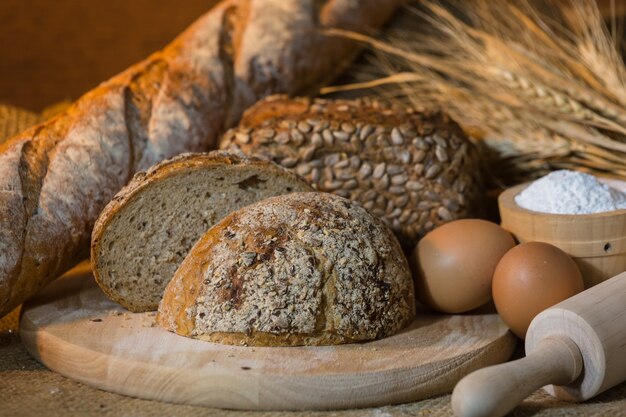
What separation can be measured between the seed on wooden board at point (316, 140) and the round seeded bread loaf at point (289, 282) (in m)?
0.39

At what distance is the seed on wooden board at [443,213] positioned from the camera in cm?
224

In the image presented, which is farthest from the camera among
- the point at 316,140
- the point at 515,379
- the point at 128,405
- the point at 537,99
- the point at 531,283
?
the point at 537,99

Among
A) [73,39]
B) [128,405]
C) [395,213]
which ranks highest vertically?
[73,39]

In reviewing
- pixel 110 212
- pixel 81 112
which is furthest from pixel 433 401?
pixel 81 112

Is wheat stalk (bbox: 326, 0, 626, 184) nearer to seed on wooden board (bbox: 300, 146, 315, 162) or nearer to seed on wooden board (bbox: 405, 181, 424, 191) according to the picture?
seed on wooden board (bbox: 405, 181, 424, 191)

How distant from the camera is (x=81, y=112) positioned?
2.32 meters

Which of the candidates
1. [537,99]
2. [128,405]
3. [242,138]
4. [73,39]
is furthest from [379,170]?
[73,39]

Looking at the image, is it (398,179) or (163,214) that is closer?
(163,214)

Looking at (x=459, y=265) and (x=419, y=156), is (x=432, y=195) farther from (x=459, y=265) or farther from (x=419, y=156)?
(x=459, y=265)

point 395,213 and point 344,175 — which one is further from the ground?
point 344,175

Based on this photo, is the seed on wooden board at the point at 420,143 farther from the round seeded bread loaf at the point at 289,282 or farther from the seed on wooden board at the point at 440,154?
the round seeded bread loaf at the point at 289,282

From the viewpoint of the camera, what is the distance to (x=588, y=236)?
1902 millimetres

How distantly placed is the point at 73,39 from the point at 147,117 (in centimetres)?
147

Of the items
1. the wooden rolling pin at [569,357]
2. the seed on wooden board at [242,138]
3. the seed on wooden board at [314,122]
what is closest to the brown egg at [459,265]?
the wooden rolling pin at [569,357]
